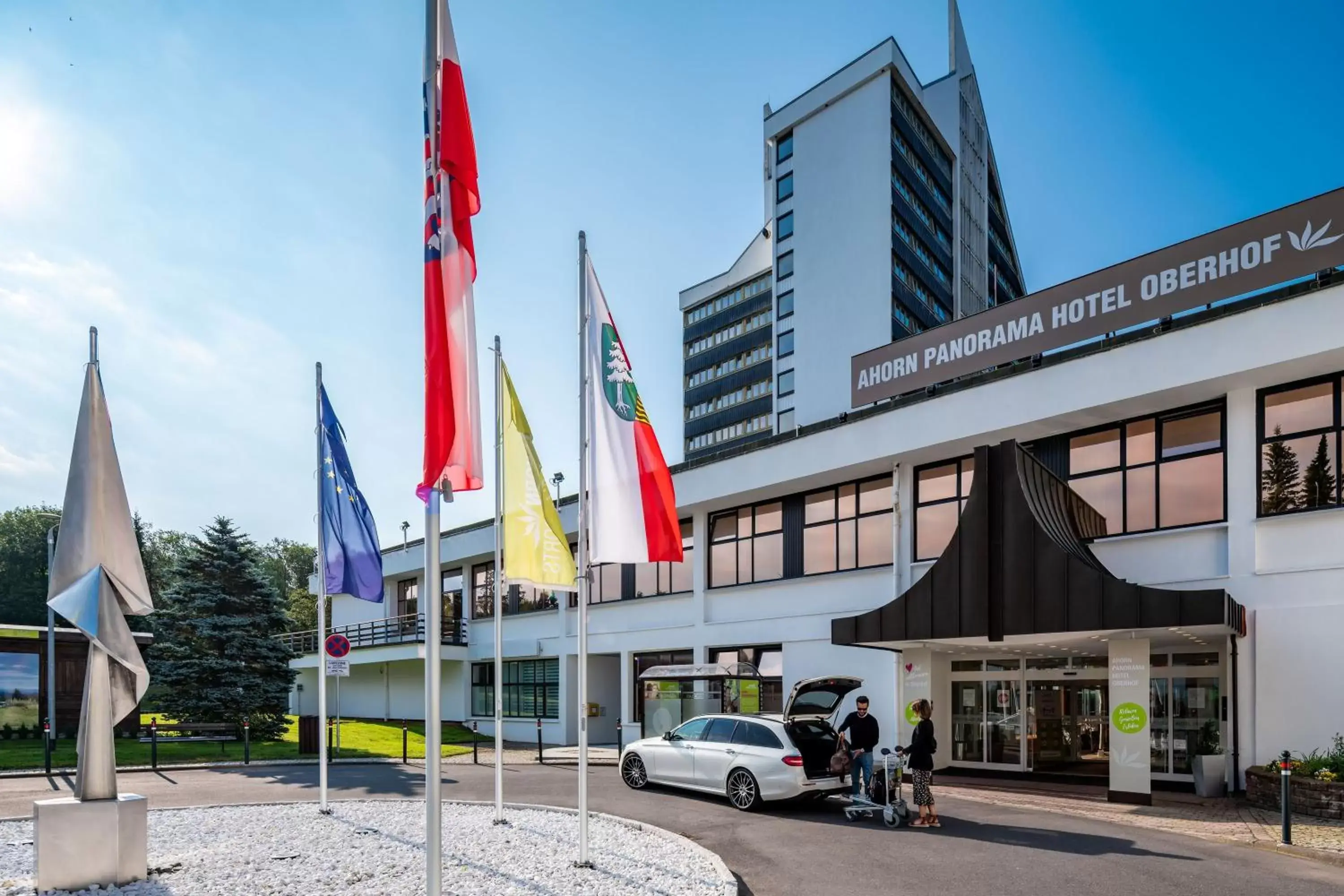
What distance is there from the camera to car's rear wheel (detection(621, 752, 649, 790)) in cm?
1753

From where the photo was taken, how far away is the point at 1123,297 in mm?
20000

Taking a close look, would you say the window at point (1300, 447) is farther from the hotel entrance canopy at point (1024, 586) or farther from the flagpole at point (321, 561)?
the flagpole at point (321, 561)

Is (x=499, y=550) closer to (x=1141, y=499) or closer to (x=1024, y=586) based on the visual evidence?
(x=1024, y=586)

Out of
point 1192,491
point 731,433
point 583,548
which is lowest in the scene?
point 583,548

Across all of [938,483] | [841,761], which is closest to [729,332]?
[938,483]

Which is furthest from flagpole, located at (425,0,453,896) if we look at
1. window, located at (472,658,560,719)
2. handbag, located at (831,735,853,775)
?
window, located at (472,658,560,719)

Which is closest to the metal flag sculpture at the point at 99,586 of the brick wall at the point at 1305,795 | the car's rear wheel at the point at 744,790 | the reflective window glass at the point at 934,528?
the car's rear wheel at the point at 744,790

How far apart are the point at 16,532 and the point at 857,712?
3454 inches

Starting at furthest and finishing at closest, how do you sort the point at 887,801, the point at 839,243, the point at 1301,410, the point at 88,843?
the point at 839,243, the point at 1301,410, the point at 887,801, the point at 88,843

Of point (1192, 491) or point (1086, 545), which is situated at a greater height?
point (1192, 491)

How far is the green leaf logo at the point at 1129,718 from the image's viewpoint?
52.6ft

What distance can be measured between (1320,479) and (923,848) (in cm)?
1019

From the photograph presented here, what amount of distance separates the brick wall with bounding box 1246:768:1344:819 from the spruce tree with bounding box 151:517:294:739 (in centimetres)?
2754

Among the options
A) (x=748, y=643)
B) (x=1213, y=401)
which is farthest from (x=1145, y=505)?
(x=748, y=643)
